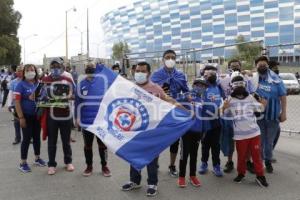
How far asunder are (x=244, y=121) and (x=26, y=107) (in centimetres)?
352

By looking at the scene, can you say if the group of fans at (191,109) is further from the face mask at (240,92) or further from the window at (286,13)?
the window at (286,13)

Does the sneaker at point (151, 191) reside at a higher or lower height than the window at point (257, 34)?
lower

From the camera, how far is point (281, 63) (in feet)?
31.7

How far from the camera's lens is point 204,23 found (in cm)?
6731

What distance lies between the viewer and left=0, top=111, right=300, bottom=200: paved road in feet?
18.9

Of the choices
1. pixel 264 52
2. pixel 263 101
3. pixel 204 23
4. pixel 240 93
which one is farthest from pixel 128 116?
A: pixel 204 23

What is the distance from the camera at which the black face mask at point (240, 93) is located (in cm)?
624

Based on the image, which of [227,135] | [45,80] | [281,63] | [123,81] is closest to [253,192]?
[227,135]

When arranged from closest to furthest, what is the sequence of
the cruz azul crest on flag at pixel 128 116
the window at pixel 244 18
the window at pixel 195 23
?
the cruz azul crest on flag at pixel 128 116
the window at pixel 244 18
the window at pixel 195 23

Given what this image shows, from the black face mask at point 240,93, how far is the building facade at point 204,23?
4882 centimetres

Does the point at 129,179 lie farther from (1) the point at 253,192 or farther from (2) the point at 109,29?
(2) the point at 109,29

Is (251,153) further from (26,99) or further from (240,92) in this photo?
(26,99)

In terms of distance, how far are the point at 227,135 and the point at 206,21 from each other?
61.8 m

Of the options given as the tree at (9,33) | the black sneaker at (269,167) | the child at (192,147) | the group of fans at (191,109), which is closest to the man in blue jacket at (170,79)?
the group of fans at (191,109)
